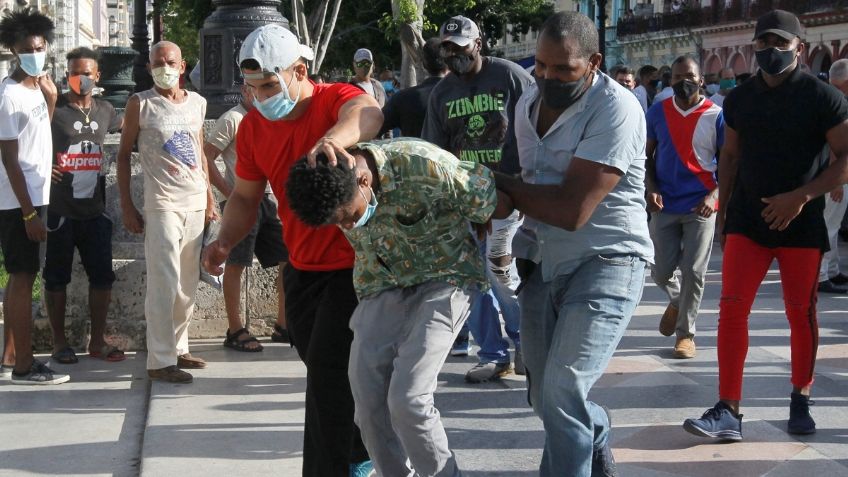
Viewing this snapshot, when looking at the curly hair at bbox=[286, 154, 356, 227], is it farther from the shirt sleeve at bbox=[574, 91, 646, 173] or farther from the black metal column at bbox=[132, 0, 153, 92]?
the black metal column at bbox=[132, 0, 153, 92]

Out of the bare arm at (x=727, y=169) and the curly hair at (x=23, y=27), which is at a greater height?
the curly hair at (x=23, y=27)

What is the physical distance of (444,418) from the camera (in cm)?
624

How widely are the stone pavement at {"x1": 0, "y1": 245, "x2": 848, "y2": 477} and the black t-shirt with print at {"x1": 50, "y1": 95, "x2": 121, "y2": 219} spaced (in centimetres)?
101

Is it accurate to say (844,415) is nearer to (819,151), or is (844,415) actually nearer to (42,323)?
(819,151)

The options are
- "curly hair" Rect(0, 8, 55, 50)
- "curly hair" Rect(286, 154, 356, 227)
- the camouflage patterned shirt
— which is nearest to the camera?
"curly hair" Rect(286, 154, 356, 227)

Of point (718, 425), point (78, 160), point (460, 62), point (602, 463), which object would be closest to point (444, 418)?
point (718, 425)

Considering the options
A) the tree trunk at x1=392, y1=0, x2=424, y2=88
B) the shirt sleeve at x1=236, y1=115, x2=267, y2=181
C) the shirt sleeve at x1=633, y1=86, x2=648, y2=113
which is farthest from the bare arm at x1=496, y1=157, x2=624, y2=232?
the shirt sleeve at x1=633, y1=86, x2=648, y2=113

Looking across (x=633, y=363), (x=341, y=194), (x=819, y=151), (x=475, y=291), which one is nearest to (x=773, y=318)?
(x=633, y=363)

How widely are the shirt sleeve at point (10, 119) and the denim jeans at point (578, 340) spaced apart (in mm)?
3819

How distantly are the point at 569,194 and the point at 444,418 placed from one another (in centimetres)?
240

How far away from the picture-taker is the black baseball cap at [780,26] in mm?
5652

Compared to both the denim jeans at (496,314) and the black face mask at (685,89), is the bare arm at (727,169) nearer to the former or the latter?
the denim jeans at (496,314)

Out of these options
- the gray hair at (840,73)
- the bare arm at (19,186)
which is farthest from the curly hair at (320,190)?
the gray hair at (840,73)

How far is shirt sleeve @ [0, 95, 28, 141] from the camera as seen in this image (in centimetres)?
707
